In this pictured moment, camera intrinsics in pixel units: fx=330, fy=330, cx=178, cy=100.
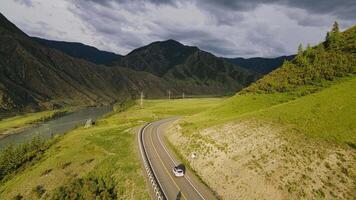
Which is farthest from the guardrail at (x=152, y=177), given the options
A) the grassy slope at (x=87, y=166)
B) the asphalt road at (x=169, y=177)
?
the grassy slope at (x=87, y=166)

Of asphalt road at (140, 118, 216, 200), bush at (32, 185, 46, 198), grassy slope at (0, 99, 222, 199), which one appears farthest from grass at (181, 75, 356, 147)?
bush at (32, 185, 46, 198)

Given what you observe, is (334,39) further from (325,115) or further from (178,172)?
(178,172)

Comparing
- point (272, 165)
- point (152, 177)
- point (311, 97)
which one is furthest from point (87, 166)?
point (311, 97)

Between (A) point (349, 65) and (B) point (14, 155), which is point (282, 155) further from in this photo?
(B) point (14, 155)

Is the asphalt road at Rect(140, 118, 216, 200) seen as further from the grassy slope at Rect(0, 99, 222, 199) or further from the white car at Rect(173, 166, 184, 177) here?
the grassy slope at Rect(0, 99, 222, 199)

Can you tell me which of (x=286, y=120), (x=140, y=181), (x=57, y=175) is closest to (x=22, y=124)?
(x=57, y=175)

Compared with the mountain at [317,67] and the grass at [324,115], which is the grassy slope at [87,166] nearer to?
the grass at [324,115]
